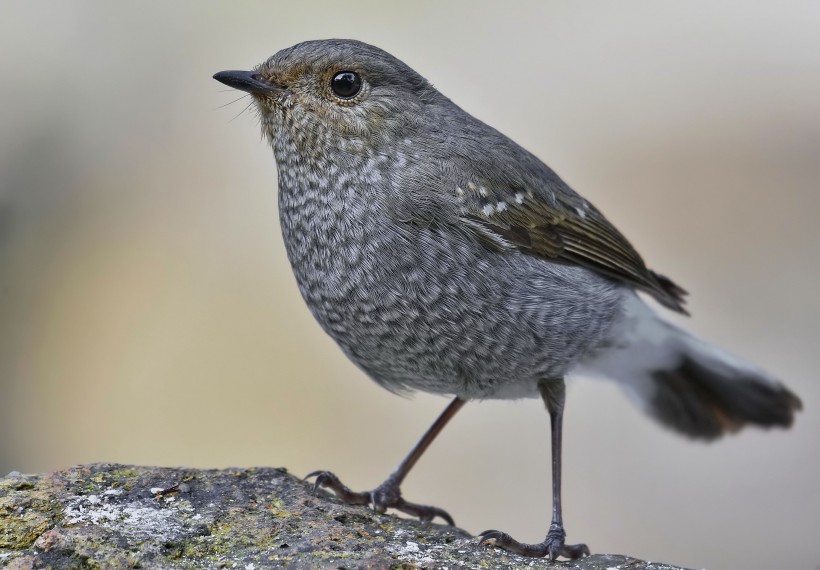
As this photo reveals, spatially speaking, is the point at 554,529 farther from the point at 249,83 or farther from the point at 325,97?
the point at 249,83

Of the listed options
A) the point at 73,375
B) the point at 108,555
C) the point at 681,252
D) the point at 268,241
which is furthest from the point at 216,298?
the point at 108,555

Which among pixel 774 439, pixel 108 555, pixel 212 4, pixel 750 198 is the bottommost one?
pixel 108 555

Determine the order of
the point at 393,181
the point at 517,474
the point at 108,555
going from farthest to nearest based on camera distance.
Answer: the point at 517,474, the point at 393,181, the point at 108,555

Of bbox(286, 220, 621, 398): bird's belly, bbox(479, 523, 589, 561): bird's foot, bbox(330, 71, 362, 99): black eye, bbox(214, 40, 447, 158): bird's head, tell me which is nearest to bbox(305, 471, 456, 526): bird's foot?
bbox(286, 220, 621, 398): bird's belly

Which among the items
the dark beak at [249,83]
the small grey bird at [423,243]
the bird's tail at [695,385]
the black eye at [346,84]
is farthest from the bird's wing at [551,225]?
the dark beak at [249,83]

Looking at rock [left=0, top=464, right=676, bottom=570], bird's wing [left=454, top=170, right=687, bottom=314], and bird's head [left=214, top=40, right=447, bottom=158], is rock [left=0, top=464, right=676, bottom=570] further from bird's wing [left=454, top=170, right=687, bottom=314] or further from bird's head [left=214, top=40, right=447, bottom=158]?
bird's head [left=214, top=40, right=447, bottom=158]

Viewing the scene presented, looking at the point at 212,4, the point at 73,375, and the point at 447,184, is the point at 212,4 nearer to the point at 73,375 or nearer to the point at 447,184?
the point at 73,375

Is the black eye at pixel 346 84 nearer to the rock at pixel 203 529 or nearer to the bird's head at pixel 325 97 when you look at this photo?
the bird's head at pixel 325 97

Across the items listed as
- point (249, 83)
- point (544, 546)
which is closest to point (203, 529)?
point (544, 546)
